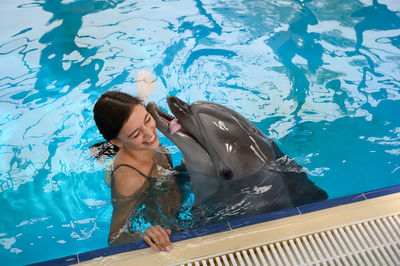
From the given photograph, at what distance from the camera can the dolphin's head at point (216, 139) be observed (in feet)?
10.8

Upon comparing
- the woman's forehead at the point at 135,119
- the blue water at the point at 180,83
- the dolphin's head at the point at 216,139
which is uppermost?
the woman's forehead at the point at 135,119

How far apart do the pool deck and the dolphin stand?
0.34m

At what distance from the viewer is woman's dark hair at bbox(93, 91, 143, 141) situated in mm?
3246

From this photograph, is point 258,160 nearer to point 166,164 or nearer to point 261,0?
point 166,164

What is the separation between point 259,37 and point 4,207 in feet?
16.0

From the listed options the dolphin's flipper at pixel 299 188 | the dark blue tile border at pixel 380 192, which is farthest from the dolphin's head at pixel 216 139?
the dark blue tile border at pixel 380 192

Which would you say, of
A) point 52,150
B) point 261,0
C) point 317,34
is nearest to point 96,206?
point 52,150

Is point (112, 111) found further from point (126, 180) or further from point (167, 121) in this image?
point (126, 180)

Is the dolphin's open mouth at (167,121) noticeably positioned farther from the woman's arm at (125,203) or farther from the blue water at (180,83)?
the blue water at (180,83)

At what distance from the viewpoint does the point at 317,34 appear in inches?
279

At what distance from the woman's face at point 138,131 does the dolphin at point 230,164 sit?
12 centimetres

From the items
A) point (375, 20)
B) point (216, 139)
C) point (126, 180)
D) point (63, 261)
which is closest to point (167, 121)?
point (216, 139)

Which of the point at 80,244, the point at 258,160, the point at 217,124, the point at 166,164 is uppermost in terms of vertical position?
the point at 217,124

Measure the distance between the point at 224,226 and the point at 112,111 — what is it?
132 centimetres
